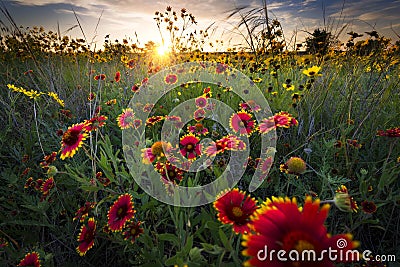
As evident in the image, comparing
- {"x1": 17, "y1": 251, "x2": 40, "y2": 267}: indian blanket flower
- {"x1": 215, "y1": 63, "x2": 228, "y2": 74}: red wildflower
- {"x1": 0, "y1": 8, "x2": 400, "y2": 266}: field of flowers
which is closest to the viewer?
{"x1": 0, "y1": 8, "x2": 400, "y2": 266}: field of flowers

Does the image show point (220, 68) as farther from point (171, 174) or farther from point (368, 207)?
point (368, 207)

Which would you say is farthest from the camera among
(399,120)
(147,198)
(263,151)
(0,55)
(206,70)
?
(0,55)

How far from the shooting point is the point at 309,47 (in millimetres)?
2322

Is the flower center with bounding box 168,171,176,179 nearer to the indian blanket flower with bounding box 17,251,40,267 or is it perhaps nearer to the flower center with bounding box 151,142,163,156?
the flower center with bounding box 151,142,163,156

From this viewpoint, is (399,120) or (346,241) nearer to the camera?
(346,241)

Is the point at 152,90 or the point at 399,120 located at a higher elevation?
the point at 152,90

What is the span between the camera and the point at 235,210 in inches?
23.5

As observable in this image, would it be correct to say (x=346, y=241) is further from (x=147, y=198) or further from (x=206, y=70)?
(x=206, y=70)

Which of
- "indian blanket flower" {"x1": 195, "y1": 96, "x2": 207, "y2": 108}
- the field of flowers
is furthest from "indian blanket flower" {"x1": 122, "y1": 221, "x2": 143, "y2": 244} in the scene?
"indian blanket flower" {"x1": 195, "y1": 96, "x2": 207, "y2": 108}

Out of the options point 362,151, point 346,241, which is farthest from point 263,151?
point 346,241

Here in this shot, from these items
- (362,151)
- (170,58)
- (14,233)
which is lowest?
(14,233)

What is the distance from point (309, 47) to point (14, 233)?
99.0 inches

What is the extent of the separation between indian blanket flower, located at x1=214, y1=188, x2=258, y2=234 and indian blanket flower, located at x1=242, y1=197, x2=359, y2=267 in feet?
0.61

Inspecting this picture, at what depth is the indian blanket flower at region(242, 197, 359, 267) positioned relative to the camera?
34 centimetres
